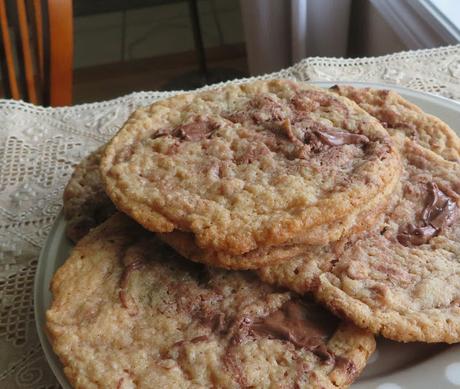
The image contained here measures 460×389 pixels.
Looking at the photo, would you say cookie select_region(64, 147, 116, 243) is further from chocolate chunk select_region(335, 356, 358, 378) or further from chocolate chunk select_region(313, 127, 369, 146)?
chocolate chunk select_region(335, 356, 358, 378)

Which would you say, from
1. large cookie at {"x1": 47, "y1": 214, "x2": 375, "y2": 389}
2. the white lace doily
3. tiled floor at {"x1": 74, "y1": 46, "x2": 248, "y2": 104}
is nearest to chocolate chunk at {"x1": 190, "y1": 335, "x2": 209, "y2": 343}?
large cookie at {"x1": 47, "y1": 214, "x2": 375, "y2": 389}

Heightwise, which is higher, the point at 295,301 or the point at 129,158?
the point at 129,158

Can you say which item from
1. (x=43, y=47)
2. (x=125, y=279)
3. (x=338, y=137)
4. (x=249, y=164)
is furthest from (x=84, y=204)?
(x=43, y=47)

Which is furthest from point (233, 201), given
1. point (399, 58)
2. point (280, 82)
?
point (399, 58)

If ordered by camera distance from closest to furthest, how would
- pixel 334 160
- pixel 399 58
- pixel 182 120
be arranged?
1. pixel 334 160
2. pixel 182 120
3. pixel 399 58

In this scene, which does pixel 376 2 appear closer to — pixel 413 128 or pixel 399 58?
pixel 399 58

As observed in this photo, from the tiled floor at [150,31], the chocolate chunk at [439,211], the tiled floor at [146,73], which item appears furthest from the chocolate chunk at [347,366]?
the tiled floor at [150,31]

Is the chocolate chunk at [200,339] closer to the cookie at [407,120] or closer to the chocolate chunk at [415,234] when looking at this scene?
the chocolate chunk at [415,234]
